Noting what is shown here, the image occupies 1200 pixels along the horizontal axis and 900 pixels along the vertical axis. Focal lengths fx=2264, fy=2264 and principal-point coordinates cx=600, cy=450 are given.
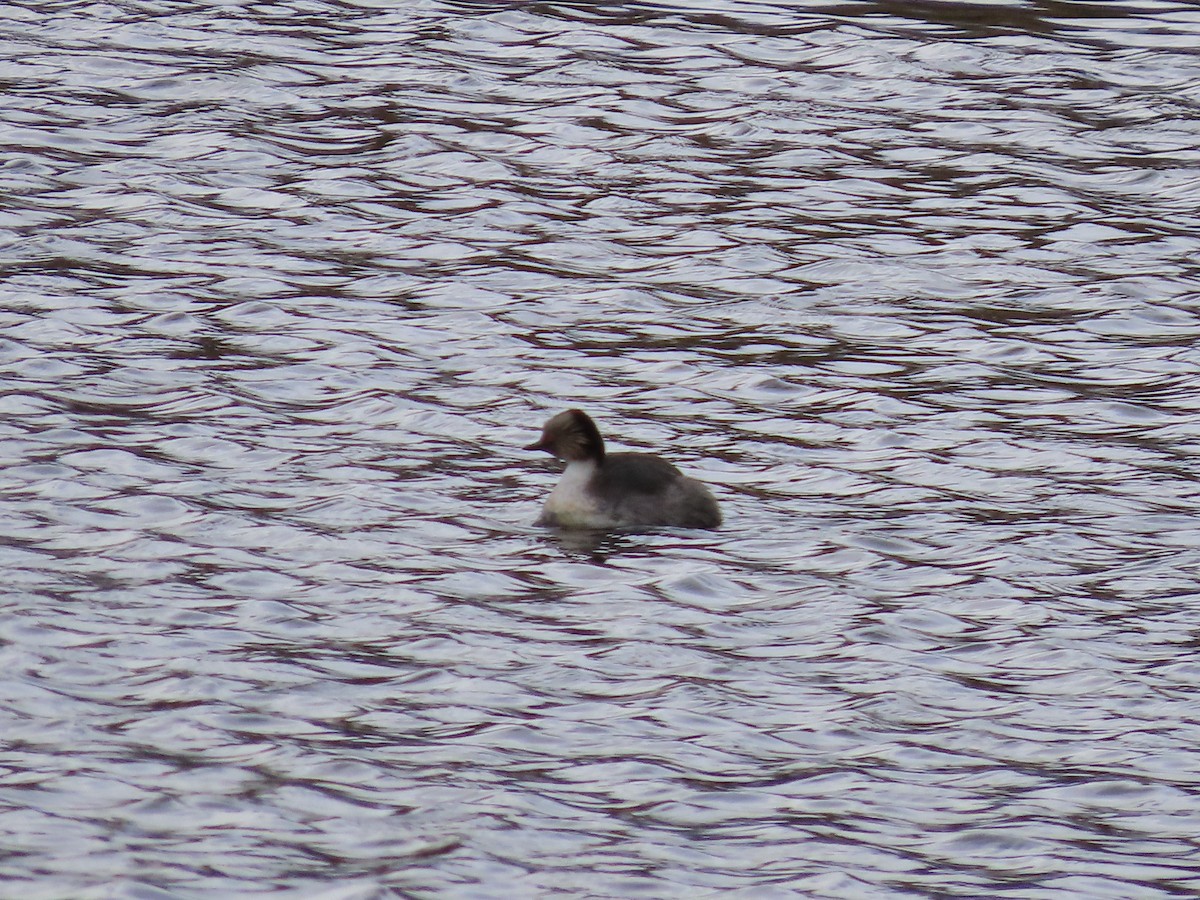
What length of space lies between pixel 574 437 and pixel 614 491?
377 mm

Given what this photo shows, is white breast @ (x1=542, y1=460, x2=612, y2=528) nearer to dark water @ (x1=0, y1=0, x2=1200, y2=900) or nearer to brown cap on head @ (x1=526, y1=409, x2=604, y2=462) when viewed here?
brown cap on head @ (x1=526, y1=409, x2=604, y2=462)

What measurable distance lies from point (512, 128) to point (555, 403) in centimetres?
607

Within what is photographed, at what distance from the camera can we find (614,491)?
11.8 m

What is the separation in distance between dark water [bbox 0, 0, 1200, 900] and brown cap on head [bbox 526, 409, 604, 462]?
420 mm

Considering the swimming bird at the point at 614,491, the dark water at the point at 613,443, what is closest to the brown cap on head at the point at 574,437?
the swimming bird at the point at 614,491

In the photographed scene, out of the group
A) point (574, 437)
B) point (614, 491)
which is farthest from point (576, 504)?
point (574, 437)

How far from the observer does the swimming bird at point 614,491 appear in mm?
11750

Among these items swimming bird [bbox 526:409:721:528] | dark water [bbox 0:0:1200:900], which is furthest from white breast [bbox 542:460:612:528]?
dark water [bbox 0:0:1200:900]

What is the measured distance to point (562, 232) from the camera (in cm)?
1673

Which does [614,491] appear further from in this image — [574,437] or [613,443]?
[613,443]

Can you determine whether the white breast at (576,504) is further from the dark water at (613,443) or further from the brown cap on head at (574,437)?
the dark water at (613,443)

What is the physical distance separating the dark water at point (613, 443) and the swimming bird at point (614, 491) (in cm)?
19

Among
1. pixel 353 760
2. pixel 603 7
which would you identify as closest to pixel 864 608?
pixel 353 760

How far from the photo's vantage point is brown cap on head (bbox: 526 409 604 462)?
11.9 m
